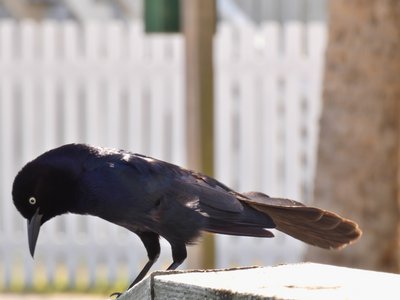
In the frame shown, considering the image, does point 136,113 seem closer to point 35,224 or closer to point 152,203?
point 35,224

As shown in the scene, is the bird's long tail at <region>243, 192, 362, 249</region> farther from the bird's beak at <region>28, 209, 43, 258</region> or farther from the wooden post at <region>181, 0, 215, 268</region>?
the wooden post at <region>181, 0, 215, 268</region>

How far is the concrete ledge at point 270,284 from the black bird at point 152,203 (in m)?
0.98

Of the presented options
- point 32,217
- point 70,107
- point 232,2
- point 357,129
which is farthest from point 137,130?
point 32,217

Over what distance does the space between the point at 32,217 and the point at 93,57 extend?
22.9 feet

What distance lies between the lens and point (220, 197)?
376cm

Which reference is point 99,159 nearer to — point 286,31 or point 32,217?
point 32,217

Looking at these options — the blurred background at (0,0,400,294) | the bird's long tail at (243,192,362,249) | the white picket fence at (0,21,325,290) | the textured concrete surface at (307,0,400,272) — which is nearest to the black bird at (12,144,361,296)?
the bird's long tail at (243,192,362,249)

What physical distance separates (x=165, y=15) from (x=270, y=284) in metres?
4.29

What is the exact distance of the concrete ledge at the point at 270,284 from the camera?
2.31 metres

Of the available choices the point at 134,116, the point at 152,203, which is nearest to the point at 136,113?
the point at 134,116

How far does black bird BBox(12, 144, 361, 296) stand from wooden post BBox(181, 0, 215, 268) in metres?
3.14

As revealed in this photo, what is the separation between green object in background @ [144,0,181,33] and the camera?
653 cm

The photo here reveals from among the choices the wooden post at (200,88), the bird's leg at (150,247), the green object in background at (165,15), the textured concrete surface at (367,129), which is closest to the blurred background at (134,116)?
the textured concrete surface at (367,129)

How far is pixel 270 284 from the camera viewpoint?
241 centimetres
